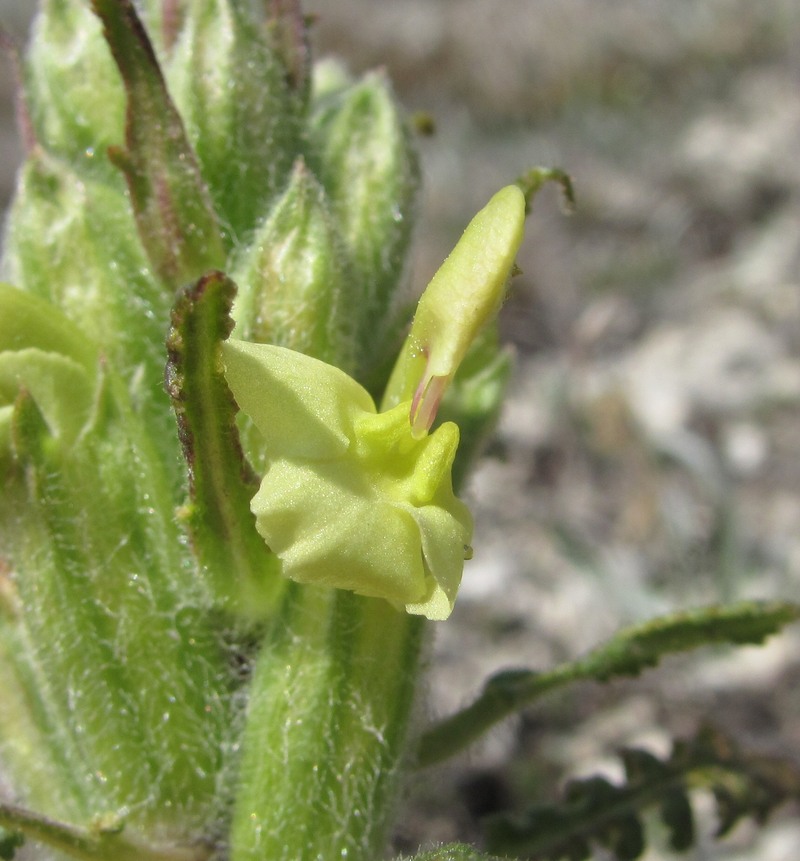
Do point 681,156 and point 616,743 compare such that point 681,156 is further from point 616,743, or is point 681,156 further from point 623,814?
point 623,814

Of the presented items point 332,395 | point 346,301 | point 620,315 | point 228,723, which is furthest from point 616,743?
point 620,315

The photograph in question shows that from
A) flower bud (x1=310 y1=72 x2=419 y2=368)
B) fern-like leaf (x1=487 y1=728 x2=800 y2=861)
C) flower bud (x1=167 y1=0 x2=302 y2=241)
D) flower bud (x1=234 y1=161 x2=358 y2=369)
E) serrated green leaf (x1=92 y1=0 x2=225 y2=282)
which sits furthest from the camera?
fern-like leaf (x1=487 y1=728 x2=800 y2=861)

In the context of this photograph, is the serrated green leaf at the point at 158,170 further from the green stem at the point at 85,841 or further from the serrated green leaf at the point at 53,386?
the green stem at the point at 85,841

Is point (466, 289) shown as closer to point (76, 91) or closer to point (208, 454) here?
point (208, 454)

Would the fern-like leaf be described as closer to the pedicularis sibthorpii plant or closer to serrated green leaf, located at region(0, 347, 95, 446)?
the pedicularis sibthorpii plant

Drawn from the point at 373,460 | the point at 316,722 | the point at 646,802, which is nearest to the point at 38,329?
the point at 373,460

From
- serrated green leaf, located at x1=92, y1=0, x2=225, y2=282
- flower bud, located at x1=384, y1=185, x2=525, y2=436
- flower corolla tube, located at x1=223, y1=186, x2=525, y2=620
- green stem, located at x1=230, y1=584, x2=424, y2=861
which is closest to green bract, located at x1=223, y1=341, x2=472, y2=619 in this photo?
flower corolla tube, located at x1=223, y1=186, x2=525, y2=620

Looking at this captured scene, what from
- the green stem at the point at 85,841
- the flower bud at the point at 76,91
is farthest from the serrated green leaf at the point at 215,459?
the flower bud at the point at 76,91
